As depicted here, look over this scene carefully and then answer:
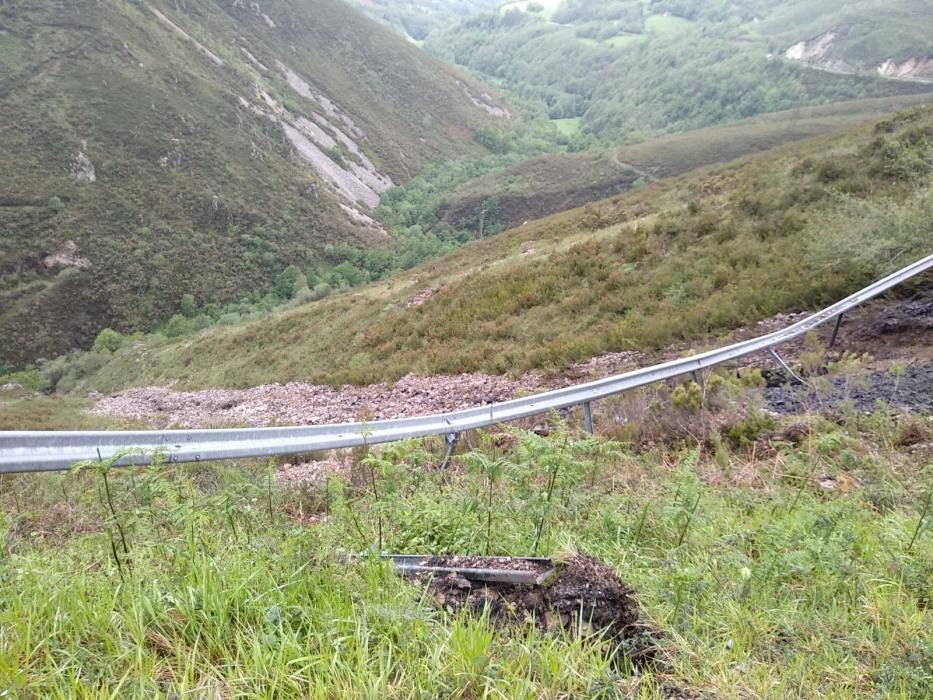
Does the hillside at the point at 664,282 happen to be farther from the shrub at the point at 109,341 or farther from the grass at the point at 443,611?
the shrub at the point at 109,341

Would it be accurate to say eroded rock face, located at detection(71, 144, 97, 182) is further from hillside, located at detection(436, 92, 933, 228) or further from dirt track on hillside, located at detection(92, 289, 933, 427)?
dirt track on hillside, located at detection(92, 289, 933, 427)

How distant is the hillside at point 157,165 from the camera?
6056 centimetres

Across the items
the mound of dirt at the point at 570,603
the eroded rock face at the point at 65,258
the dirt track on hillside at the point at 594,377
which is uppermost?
the eroded rock face at the point at 65,258

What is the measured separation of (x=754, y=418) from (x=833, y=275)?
20.6ft

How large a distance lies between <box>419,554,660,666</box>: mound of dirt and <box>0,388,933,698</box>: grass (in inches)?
3.6

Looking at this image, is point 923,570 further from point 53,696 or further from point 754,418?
point 53,696

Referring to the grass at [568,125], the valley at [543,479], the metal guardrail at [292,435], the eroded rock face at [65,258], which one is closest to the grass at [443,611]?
the valley at [543,479]

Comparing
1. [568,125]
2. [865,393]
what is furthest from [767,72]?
[865,393]

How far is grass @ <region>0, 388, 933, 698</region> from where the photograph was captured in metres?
1.70

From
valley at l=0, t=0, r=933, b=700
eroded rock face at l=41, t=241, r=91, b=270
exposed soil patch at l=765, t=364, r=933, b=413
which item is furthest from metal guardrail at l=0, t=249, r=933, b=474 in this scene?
eroded rock face at l=41, t=241, r=91, b=270

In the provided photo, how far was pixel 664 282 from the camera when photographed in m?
12.5

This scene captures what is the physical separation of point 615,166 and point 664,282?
268 feet

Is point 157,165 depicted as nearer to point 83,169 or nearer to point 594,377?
point 83,169

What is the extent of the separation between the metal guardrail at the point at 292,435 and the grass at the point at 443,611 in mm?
346
